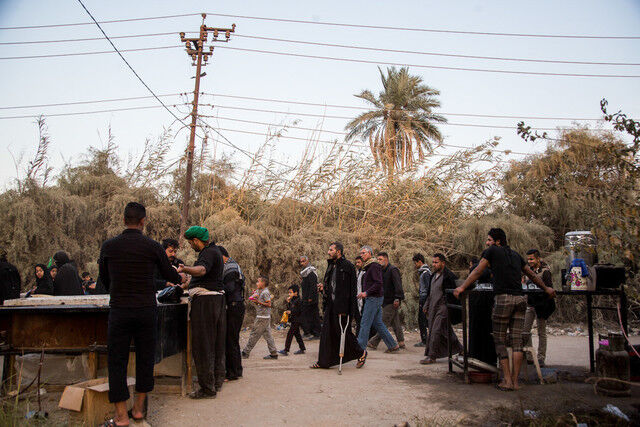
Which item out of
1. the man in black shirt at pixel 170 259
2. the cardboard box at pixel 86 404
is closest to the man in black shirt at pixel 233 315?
the man in black shirt at pixel 170 259

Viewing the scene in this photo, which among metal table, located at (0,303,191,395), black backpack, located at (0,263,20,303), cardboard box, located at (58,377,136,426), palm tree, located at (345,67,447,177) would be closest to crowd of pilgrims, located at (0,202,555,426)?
cardboard box, located at (58,377,136,426)

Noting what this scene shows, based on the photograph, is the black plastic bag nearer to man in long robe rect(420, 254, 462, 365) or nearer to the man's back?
the man's back

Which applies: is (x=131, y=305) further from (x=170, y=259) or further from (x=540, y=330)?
A: (x=540, y=330)

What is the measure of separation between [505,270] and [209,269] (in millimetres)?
3622

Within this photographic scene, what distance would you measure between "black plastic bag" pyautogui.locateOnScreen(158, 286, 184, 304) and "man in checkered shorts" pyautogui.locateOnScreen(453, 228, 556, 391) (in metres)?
3.57

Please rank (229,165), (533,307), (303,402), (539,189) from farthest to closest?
(229,165)
(533,307)
(539,189)
(303,402)

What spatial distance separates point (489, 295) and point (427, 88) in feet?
75.8

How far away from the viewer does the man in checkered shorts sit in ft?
20.4

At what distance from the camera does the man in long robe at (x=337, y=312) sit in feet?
25.9

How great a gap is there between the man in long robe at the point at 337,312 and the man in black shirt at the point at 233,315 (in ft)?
4.74

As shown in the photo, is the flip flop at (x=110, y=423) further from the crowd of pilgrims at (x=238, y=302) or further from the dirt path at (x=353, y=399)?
the dirt path at (x=353, y=399)

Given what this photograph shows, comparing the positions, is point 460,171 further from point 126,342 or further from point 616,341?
point 126,342

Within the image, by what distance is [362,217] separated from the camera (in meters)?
15.2

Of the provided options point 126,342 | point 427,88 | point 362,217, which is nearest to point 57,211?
point 362,217
